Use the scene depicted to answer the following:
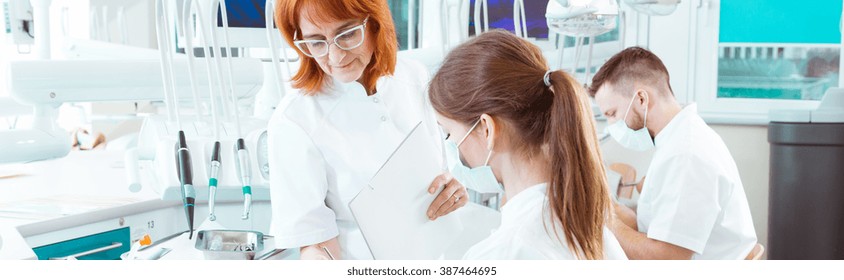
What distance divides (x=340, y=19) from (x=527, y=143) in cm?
39

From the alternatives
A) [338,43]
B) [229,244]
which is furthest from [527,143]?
[229,244]

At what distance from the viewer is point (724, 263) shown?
1.14 metres

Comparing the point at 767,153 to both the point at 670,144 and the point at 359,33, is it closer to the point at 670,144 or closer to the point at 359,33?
the point at 670,144

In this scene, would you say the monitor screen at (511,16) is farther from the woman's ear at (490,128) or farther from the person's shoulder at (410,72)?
the woman's ear at (490,128)

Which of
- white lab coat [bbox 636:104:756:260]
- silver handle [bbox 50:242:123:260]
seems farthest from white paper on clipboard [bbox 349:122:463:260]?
silver handle [bbox 50:242:123:260]

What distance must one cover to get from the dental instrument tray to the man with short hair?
70cm

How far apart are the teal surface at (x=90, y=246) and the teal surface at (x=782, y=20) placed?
157cm

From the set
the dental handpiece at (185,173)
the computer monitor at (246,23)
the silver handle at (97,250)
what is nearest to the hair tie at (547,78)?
the dental handpiece at (185,173)

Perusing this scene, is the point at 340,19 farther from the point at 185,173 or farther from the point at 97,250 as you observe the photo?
the point at 97,250

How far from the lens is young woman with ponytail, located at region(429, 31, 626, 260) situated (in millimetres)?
1049

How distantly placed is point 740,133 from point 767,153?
0.18 meters

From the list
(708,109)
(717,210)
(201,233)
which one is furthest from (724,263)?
(708,109)

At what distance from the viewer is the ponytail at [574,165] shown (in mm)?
1042

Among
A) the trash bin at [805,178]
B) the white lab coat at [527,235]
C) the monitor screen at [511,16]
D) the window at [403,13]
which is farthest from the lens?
the trash bin at [805,178]
